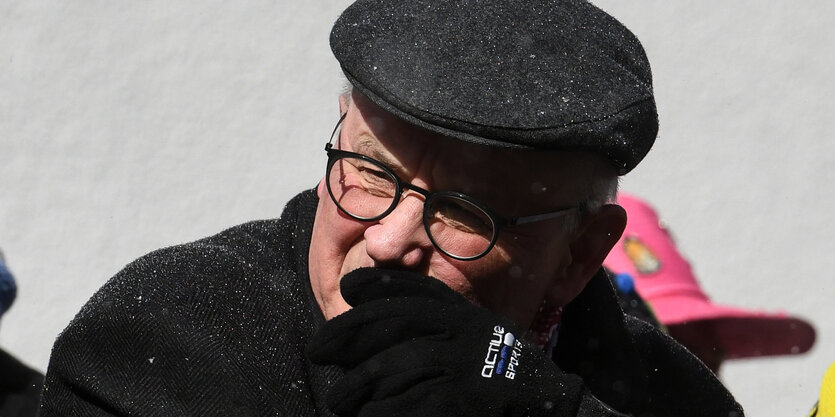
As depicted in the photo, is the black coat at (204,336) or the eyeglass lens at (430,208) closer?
the black coat at (204,336)

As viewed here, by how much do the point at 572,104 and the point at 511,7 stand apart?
0.25 metres

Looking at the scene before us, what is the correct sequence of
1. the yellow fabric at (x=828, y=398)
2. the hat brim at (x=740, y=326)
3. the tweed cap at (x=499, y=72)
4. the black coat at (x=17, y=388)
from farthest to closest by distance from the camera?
the hat brim at (x=740, y=326) < the black coat at (x=17, y=388) < the yellow fabric at (x=828, y=398) < the tweed cap at (x=499, y=72)

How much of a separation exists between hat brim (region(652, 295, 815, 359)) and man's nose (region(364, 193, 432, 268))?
7.31 ft

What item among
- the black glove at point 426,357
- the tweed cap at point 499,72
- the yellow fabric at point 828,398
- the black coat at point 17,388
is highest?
the tweed cap at point 499,72

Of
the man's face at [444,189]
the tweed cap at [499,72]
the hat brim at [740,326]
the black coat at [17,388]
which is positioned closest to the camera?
the tweed cap at [499,72]

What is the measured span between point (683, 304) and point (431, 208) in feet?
7.80

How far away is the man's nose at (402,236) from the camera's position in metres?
2.17

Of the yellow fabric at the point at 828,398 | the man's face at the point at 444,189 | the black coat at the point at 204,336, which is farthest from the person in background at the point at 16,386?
the yellow fabric at the point at 828,398

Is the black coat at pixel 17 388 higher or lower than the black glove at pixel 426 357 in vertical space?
lower

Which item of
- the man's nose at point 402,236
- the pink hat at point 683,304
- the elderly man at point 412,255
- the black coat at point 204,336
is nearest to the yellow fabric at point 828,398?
the elderly man at point 412,255

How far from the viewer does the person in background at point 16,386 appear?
3.53 meters

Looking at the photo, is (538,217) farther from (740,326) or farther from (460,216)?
(740,326)

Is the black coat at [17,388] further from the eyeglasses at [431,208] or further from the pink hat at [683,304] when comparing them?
the pink hat at [683,304]

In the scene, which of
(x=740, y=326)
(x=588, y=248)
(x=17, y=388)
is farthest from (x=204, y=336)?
(x=740, y=326)
